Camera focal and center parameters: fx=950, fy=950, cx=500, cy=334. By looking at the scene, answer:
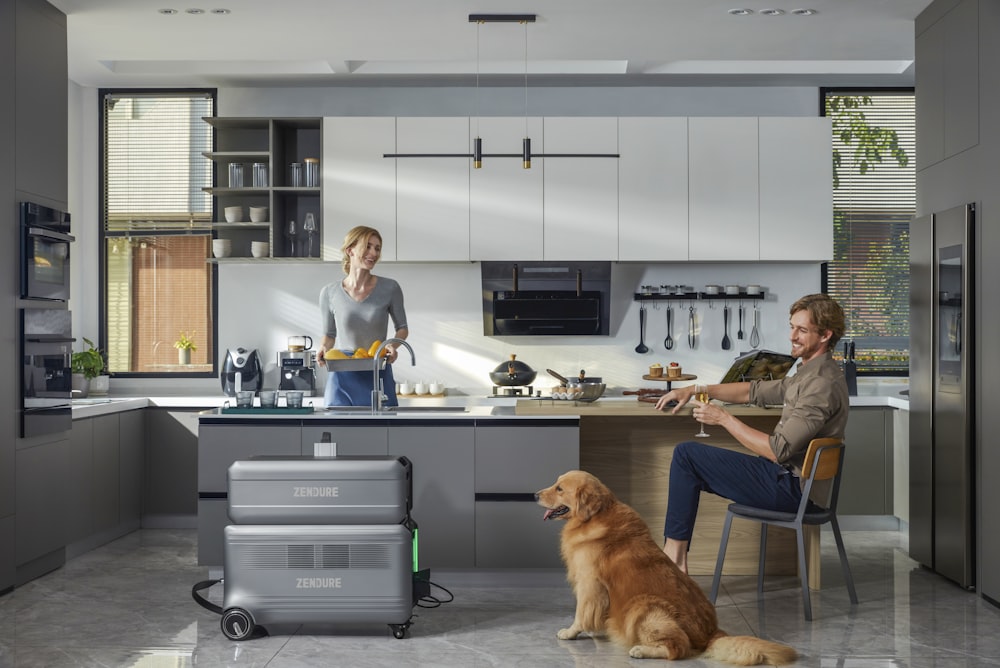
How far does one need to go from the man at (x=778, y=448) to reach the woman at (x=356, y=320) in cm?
149

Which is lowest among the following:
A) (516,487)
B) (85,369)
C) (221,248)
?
(516,487)

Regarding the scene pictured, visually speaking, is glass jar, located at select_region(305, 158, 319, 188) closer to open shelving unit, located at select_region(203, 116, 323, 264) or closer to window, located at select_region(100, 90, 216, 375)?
open shelving unit, located at select_region(203, 116, 323, 264)

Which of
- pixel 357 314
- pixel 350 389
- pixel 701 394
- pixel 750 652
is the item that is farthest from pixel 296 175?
pixel 750 652

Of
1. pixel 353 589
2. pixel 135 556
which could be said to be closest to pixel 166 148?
pixel 135 556

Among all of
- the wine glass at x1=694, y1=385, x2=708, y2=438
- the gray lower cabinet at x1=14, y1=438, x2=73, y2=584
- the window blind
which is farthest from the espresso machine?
the wine glass at x1=694, y1=385, x2=708, y2=438

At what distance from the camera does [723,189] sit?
5770 millimetres

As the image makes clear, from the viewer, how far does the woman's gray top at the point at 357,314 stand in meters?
4.58

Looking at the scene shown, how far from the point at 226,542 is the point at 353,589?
0.48m

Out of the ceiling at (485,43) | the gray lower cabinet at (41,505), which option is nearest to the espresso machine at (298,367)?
the gray lower cabinet at (41,505)

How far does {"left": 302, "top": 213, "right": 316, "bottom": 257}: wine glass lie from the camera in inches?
230

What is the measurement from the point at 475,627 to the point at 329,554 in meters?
0.65

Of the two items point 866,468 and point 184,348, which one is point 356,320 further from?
point 866,468

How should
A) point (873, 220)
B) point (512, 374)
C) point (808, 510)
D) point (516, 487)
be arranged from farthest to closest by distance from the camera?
point (873, 220)
point (512, 374)
point (516, 487)
point (808, 510)

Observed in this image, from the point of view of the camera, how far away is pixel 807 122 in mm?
5770
